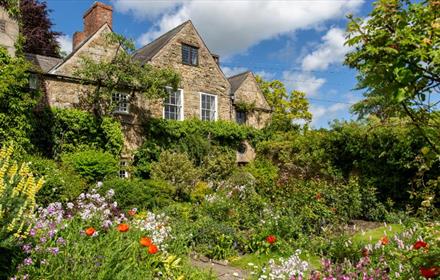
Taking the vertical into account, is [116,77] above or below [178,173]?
above

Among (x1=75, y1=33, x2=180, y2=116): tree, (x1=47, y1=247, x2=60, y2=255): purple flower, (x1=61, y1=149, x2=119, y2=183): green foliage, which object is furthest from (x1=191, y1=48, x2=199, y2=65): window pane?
(x1=47, y1=247, x2=60, y2=255): purple flower

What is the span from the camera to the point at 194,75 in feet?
66.0

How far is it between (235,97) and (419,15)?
65.7ft

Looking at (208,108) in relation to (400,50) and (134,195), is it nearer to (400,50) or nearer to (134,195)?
(134,195)

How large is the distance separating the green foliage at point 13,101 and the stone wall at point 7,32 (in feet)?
1.10

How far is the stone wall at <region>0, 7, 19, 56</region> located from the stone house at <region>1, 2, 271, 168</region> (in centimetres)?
219

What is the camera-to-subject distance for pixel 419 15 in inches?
83.4

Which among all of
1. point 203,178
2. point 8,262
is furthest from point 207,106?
point 8,262

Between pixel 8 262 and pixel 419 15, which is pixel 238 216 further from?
pixel 419 15

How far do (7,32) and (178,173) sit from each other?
25.5 feet

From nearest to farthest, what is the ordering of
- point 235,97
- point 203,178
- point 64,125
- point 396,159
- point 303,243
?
point 303,243, point 396,159, point 64,125, point 203,178, point 235,97

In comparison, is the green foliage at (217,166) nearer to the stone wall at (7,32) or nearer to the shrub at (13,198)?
the stone wall at (7,32)

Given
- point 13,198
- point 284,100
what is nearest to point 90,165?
point 13,198

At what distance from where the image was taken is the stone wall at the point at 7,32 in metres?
12.1
